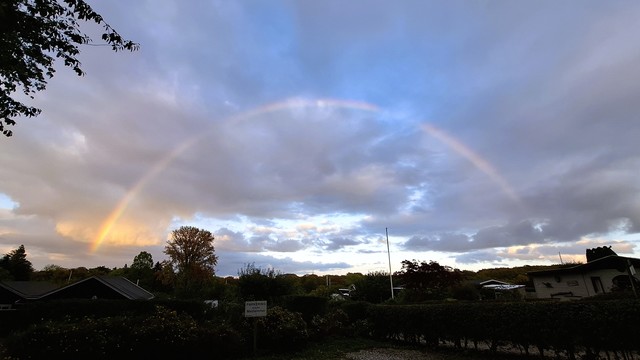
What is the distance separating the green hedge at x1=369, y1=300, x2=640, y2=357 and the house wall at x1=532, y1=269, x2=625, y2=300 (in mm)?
22158

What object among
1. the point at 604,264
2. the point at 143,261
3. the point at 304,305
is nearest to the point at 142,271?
the point at 143,261

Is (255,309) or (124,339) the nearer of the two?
(124,339)

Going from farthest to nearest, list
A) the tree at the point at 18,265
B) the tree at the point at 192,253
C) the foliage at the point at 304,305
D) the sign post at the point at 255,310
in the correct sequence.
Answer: the tree at the point at 18,265 → the tree at the point at 192,253 → the foliage at the point at 304,305 → the sign post at the point at 255,310

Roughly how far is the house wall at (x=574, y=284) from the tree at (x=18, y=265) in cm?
7958

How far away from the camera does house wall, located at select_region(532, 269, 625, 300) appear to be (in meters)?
27.9

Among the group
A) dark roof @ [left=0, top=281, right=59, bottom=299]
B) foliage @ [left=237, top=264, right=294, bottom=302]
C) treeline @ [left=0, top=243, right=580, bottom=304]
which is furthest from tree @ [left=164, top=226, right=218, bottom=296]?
foliage @ [left=237, top=264, right=294, bottom=302]

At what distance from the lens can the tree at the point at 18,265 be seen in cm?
6111

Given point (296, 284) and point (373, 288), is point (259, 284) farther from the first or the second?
point (373, 288)

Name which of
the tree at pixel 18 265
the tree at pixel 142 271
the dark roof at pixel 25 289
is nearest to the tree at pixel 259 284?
the dark roof at pixel 25 289

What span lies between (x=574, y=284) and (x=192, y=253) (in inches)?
1830

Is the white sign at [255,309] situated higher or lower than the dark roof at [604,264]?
lower

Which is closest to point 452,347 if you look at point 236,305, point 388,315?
point 388,315

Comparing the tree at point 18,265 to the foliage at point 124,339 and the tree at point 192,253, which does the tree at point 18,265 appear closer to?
the tree at point 192,253

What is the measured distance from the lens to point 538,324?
984cm
